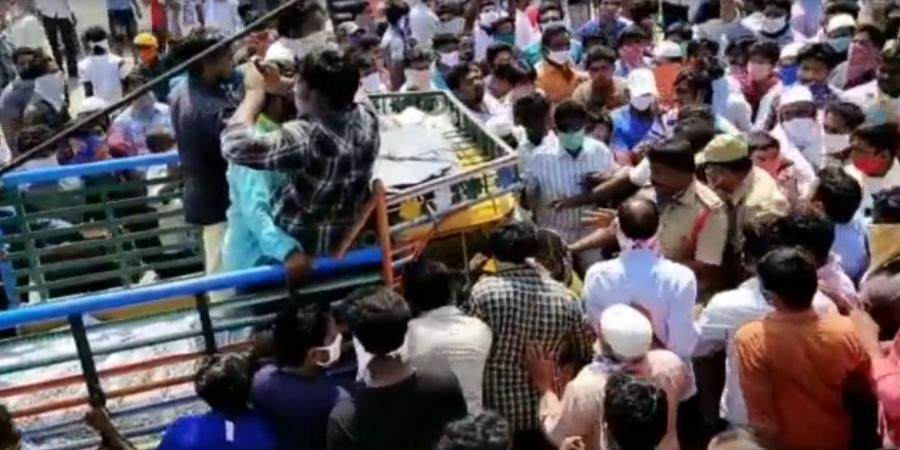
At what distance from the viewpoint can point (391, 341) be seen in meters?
3.78

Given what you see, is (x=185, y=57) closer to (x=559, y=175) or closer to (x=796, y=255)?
(x=559, y=175)

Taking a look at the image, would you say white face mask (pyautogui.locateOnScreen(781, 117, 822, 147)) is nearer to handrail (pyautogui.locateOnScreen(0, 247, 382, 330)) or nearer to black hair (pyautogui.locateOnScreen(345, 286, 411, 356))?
handrail (pyautogui.locateOnScreen(0, 247, 382, 330))

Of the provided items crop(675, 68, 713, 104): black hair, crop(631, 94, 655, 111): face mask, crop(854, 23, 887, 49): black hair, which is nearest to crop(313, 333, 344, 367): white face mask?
crop(631, 94, 655, 111): face mask

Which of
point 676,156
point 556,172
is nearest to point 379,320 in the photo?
point 676,156

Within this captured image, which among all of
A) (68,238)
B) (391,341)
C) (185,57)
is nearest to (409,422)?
(391,341)

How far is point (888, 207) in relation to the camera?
488cm

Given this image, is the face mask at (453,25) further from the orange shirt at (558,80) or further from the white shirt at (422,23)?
the orange shirt at (558,80)

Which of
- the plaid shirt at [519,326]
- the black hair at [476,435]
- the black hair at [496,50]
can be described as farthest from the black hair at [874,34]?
the black hair at [476,435]

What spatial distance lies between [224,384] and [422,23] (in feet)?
26.5

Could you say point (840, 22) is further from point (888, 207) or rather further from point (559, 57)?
point (888, 207)

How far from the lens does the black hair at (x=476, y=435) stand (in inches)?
127

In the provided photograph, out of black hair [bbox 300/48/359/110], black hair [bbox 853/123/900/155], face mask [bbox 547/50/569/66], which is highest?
black hair [bbox 300/48/359/110]

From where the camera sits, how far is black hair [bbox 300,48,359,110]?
4.25 metres

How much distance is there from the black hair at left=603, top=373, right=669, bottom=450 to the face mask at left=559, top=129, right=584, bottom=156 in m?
2.87
